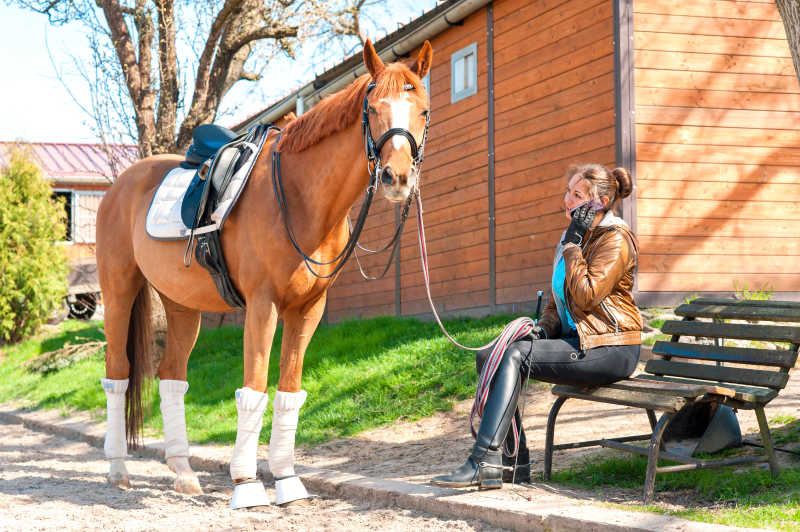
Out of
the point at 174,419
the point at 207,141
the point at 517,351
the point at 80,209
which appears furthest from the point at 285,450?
the point at 80,209

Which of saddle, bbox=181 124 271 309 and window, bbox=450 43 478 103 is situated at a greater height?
window, bbox=450 43 478 103

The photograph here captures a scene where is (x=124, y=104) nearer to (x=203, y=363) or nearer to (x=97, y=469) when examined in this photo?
(x=203, y=363)

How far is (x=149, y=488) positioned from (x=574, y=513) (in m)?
3.15

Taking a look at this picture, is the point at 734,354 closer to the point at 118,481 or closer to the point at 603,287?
the point at 603,287

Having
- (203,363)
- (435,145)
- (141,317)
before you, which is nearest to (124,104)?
(203,363)

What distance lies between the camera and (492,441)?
13.0 feet

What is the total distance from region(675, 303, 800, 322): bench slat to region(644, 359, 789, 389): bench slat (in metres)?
0.30

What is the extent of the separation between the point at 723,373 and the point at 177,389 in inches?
135

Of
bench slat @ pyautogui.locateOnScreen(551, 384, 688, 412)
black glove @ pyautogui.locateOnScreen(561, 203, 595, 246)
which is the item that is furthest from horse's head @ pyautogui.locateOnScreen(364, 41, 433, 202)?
bench slat @ pyautogui.locateOnScreen(551, 384, 688, 412)

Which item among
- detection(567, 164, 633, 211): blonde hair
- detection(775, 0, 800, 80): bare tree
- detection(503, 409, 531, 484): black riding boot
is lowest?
detection(503, 409, 531, 484): black riding boot

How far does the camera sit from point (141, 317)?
5.84m

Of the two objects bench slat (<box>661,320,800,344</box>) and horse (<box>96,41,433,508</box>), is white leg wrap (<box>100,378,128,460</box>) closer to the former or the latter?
horse (<box>96,41,433,508</box>)

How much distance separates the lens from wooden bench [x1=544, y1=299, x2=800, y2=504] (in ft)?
12.6

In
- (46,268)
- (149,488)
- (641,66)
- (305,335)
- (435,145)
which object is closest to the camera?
(305,335)
